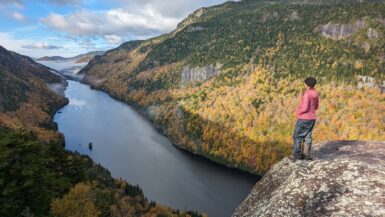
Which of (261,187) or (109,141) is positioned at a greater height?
(261,187)

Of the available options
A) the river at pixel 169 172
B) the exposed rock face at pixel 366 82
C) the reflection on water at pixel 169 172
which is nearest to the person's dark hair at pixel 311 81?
the river at pixel 169 172

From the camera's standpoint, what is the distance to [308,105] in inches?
836

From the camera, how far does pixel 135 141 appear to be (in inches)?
7352

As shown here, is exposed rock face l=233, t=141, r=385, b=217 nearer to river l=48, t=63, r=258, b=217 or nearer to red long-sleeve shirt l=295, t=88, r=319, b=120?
red long-sleeve shirt l=295, t=88, r=319, b=120

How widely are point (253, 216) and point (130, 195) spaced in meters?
93.6

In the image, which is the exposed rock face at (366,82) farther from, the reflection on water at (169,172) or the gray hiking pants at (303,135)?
the gray hiking pants at (303,135)

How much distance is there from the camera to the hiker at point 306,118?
21203 millimetres

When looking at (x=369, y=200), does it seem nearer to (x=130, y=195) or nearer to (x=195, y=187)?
(x=130, y=195)

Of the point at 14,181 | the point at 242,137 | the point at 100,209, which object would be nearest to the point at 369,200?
the point at 14,181

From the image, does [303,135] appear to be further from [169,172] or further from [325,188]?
[169,172]

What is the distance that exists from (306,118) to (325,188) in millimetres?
4551

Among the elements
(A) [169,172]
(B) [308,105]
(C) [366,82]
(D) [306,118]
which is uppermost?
(B) [308,105]

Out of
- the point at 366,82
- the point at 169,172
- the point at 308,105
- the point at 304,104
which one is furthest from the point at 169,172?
the point at 308,105

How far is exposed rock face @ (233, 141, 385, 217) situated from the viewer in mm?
17500
